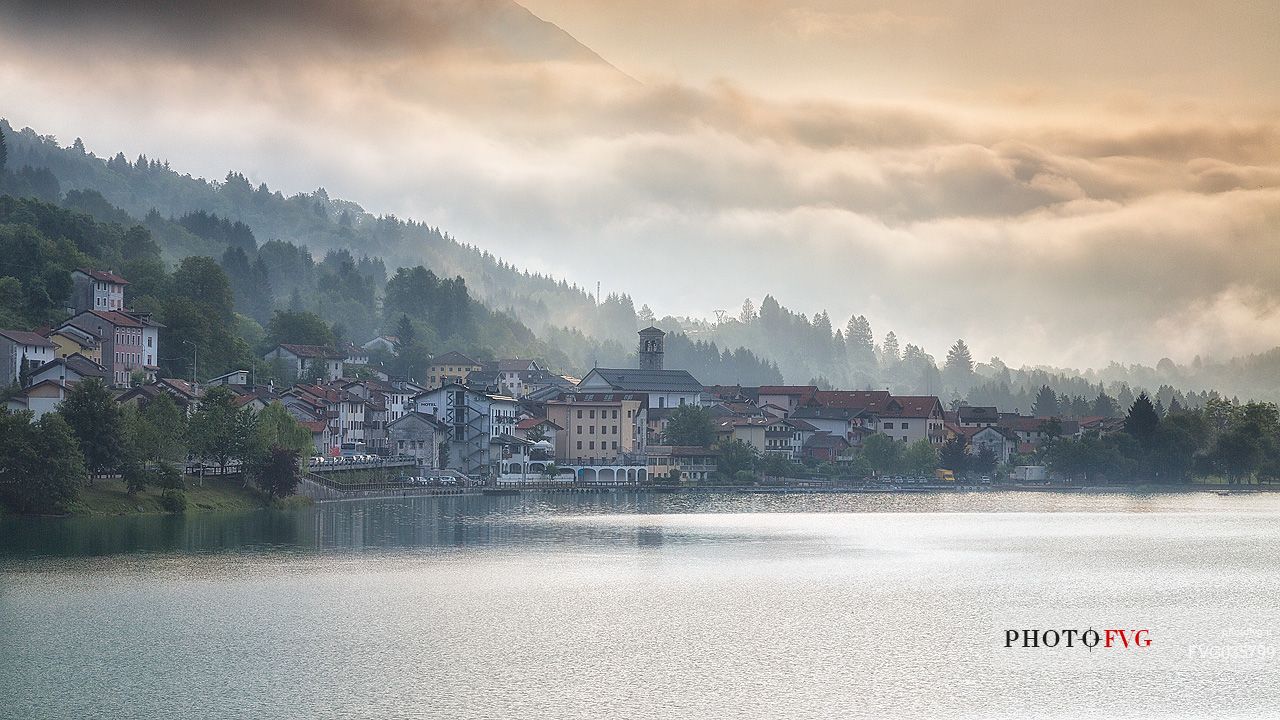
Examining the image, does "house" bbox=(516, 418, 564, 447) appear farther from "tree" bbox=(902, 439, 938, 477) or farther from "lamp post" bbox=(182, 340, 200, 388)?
"tree" bbox=(902, 439, 938, 477)

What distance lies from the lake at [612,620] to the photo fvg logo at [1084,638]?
600mm

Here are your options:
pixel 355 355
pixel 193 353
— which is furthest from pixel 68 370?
pixel 355 355

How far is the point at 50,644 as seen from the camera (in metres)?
42.4

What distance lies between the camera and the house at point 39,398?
87438mm

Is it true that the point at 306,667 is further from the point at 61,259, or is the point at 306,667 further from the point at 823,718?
the point at 61,259

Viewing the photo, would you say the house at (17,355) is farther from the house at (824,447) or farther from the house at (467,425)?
the house at (824,447)

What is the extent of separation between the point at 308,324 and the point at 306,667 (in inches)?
4954

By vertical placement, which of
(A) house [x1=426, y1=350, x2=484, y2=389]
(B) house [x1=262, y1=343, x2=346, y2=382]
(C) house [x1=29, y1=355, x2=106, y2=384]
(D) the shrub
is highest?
(A) house [x1=426, y1=350, x2=484, y2=389]

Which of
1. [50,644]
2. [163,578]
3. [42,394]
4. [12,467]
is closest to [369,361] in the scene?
[42,394]

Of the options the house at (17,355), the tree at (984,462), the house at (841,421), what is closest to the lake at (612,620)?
the house at (17,355)

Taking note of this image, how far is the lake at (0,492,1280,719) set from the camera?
3706 centimetres

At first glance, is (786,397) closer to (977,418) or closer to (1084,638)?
(977,418)

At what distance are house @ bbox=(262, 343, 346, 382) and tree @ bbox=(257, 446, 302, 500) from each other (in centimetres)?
5837

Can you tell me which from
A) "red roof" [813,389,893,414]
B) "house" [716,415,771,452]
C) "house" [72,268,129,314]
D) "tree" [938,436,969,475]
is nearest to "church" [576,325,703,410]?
"house" [716,415,771,452]
